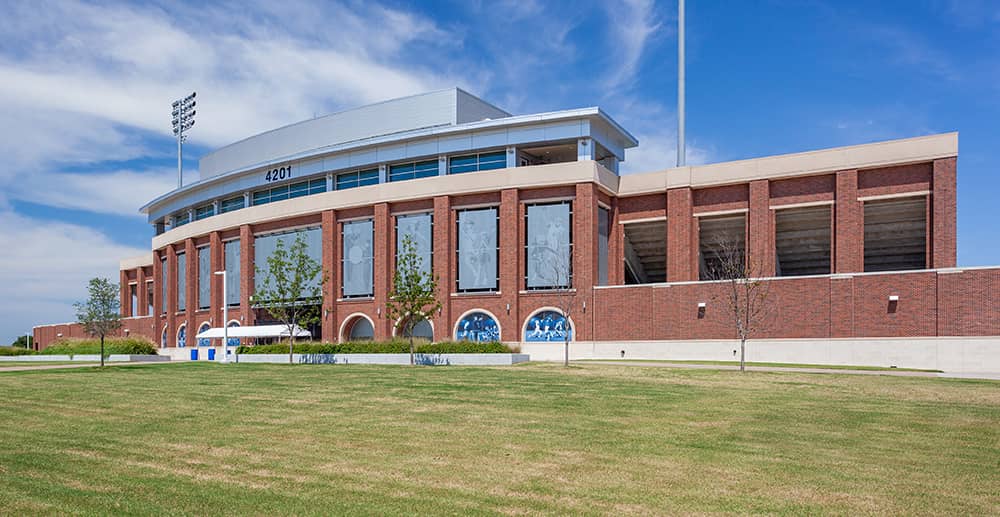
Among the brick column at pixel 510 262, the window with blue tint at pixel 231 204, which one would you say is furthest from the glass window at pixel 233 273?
the brick column at pixel 510 262

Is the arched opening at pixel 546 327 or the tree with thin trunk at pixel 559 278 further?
the arched opening at pixel 546 327

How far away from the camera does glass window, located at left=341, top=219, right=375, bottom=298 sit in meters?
54.4

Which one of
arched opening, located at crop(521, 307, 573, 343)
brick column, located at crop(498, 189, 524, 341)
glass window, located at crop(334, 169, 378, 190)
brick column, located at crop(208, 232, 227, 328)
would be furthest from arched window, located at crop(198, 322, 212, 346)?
arched opening, located at crop(521, 307, 573, 343)

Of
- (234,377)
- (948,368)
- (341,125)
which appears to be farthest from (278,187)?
(948,368)

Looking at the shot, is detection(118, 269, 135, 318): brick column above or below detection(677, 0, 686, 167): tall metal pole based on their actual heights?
below

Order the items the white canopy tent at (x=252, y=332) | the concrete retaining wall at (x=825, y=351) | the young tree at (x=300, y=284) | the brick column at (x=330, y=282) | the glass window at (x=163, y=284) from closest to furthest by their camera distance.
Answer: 1. the concrete retaining wall at (x=825, y=351)
2. the young tree at (x=300, y=284)
3. the brick column at (x=330, y=282)
4. the white canopy tent at (x=252, y=332)
5. the glass window at (x=163, y=284)

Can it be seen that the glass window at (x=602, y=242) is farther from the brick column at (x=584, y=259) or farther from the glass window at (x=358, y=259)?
the glass window at (x=358, y=259)

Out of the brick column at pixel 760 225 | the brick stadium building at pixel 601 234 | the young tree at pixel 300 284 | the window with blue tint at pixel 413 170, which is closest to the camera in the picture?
the brick stadium building at pixel 601 234

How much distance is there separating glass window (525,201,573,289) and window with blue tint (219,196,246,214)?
29.4 metres

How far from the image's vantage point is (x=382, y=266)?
52906 millimetres

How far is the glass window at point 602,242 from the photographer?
4844 centimetres

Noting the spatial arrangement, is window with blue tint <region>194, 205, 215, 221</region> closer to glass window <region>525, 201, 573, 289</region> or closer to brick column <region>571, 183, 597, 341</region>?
glass window <region>525, 201, 573, 289</region>

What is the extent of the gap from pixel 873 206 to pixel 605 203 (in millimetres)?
16090

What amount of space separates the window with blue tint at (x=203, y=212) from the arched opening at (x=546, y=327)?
3593cm
